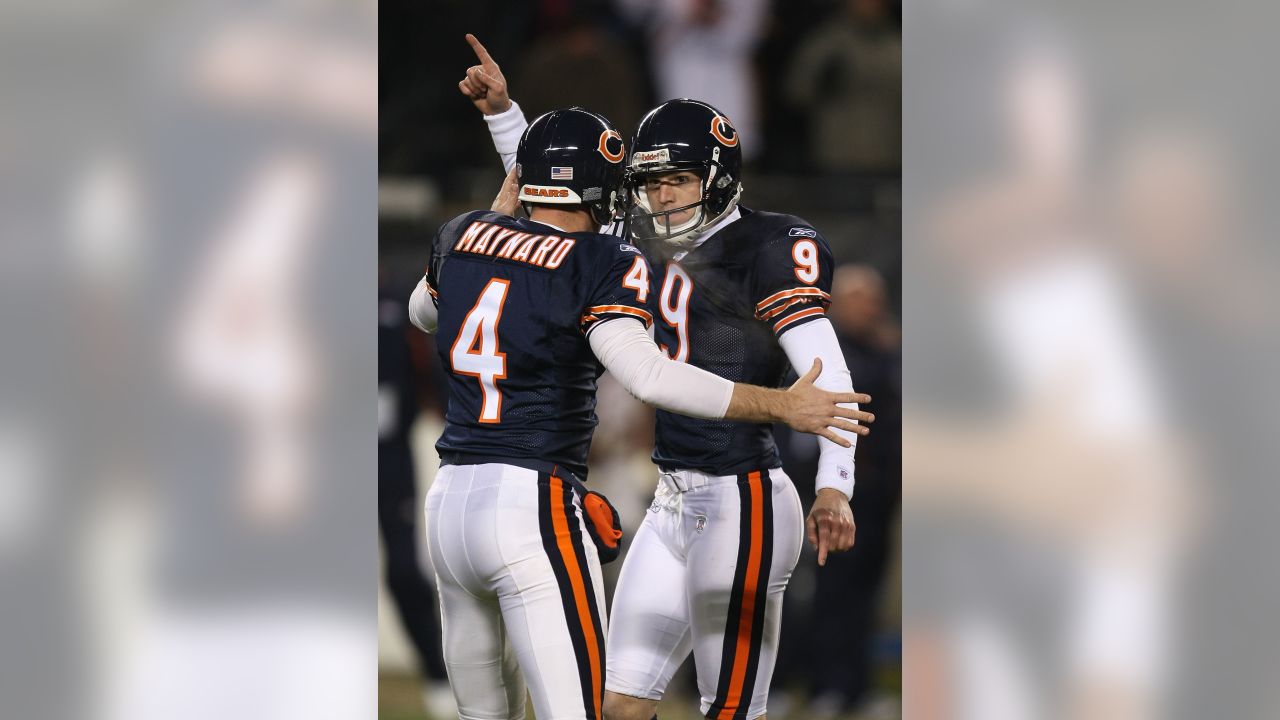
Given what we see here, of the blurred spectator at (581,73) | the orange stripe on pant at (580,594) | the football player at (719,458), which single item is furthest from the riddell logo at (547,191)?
the blurred spectator at (581,73)

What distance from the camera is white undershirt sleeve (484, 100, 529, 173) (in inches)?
167

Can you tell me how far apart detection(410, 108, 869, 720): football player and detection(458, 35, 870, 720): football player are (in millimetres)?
422

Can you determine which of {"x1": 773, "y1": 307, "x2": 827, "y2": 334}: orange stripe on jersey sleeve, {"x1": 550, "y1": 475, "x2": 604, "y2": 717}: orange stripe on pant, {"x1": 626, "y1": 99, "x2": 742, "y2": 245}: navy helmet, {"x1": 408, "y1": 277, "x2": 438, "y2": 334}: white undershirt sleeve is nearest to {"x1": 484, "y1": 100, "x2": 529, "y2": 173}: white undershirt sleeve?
{"x1": 626, "y1": 99, "x2": 742, "y2": 245}: navy helmet

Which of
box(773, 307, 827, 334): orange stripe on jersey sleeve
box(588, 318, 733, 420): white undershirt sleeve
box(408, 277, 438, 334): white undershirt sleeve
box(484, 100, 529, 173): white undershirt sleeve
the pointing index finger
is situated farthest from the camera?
the pointing index finger

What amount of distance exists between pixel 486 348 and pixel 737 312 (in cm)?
89

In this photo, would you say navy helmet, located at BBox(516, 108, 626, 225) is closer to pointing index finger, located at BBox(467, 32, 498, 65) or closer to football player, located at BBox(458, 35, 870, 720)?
football player, located at BBox(458, 35, 870, 720)

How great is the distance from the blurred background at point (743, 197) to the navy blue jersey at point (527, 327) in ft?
4.56

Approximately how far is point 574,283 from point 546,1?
183 centimetres

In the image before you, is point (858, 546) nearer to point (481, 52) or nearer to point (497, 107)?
point (497, 107)

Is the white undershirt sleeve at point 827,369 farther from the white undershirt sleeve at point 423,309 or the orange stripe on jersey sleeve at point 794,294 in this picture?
the white undershirt sleeve at point 423,309
